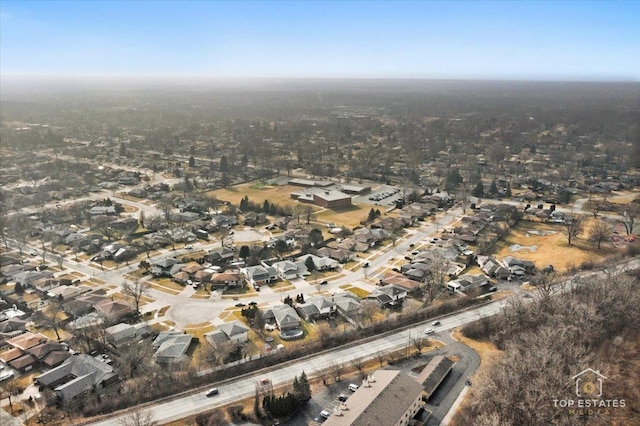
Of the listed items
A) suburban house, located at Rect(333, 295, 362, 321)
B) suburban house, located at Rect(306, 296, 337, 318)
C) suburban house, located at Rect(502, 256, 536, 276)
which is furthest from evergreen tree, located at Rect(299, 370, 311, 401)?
suburban house, located at Rect(502, 256, 536, 276)

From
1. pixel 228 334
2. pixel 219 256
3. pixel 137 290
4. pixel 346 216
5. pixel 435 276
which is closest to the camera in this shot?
pixel 228 334

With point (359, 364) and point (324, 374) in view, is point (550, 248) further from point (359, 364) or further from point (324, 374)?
point (324, 374)

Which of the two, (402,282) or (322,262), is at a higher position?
(402,282)

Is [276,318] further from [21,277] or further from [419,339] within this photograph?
[21,277]

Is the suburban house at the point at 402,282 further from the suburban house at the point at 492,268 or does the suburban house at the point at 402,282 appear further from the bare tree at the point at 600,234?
the bare tree at the point at 600,234

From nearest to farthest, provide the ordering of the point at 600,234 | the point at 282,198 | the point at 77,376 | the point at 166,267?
the point at 77,376
the point at 166,267
the point at 600,234
the point at 282,198

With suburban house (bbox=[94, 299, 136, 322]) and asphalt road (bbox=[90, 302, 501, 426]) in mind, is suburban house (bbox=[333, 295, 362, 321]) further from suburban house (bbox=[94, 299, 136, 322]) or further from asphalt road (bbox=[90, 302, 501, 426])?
suburban house (bbox=[94, 299, 136, 322])

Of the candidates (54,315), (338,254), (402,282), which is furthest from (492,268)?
(54,315)
